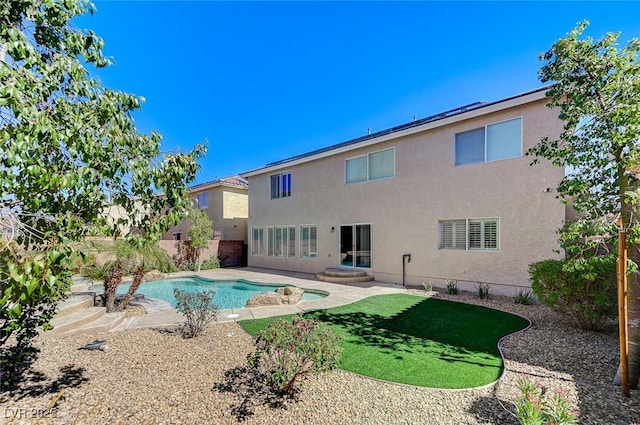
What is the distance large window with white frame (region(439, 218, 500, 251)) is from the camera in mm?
13539

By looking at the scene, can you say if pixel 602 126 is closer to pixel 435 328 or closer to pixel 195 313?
pixel 435 328

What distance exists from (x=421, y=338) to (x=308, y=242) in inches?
559

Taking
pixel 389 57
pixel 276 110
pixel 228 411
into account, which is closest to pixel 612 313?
pixel 228 411

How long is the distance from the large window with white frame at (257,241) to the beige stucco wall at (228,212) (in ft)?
10.6

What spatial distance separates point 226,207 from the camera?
94.3 ft

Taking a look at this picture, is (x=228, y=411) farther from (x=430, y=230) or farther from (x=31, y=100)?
(x=430, y=230)

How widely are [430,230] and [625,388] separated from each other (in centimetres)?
1062

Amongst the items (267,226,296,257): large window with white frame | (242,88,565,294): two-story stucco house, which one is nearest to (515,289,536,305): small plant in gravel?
(242,88,565,294): two-story stucco house

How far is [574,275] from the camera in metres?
8.16

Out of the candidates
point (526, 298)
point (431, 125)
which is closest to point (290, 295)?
point (526, 298)

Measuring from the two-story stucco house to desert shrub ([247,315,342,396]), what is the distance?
10.8m

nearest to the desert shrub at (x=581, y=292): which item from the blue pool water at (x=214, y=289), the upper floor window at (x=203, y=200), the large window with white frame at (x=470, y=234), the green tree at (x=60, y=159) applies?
the large window with white frame at (x=470, y=234)

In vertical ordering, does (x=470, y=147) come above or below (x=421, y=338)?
above

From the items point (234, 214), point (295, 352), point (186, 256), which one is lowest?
point (186, 256)
